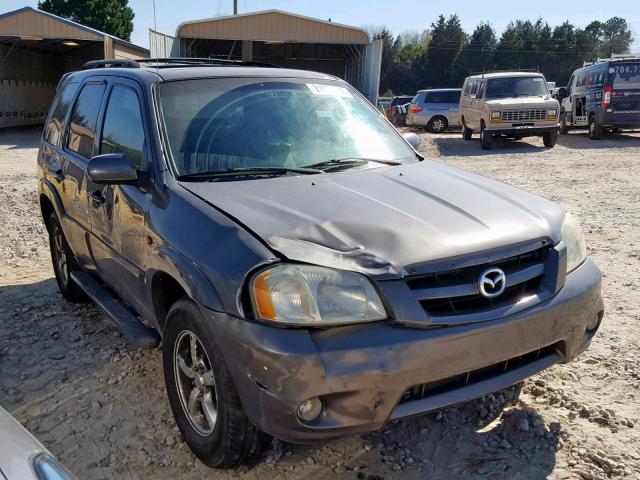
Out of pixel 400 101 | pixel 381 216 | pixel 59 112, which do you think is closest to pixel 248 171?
pixel 381 216

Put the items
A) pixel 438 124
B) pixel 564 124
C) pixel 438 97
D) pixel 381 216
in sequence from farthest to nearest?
pixel 438 97, pixel 438 124, pixel 564 124, pixel 381 216

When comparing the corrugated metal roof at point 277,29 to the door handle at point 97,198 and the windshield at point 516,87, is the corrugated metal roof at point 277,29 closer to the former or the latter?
the windshield at point 516,87

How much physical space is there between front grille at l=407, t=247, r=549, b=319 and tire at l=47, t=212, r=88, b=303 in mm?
3260

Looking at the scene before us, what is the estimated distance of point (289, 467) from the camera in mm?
2785

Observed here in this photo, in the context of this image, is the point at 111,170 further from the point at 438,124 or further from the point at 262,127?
the point at 438,124

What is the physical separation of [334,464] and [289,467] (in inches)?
8.2

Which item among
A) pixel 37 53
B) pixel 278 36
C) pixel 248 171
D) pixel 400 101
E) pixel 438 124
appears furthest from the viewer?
pixel 400 101

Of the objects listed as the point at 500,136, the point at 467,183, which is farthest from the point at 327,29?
the point at 467,183

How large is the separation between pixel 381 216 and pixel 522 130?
14360 mm

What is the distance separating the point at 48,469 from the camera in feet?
5.56

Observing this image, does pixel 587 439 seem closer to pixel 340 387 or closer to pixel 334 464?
pixel 334 464

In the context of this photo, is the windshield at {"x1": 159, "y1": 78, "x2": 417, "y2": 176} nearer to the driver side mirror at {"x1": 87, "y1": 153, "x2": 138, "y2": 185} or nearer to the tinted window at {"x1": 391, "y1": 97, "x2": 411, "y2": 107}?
the driver side mirror at {"x1": 87, "y1": 153, "x2": 138, "y2": 185}

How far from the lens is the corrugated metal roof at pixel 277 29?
21969mm

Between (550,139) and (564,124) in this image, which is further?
(564,124)
